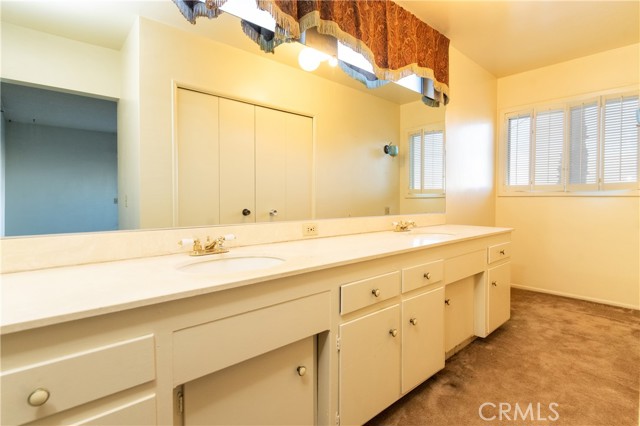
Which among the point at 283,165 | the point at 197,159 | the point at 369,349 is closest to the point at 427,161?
the point at 283,165

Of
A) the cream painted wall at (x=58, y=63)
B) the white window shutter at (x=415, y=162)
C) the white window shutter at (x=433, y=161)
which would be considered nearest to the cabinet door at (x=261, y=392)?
the cream painted wall at (x=58, y=63)

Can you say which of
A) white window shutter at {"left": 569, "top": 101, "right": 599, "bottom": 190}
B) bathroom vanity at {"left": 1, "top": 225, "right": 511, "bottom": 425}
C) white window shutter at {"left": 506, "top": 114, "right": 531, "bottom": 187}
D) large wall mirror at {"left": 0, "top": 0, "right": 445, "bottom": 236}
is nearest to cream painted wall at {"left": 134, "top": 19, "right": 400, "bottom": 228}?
large wall mirror at {"left": 0, "top": 0, "right": 445, "bottom": 236}

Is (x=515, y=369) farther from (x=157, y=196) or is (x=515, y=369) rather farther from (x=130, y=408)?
(x=157, y=196)

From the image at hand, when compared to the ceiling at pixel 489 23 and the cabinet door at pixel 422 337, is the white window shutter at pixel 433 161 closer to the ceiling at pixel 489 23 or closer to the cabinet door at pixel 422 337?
the ceiling at pixel 489 23

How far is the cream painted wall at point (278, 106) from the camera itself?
1.22 metres

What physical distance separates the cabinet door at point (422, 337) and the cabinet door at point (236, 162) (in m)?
0.95

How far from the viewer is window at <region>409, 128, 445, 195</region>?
246cm

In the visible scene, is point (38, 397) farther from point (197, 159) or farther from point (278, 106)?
point (278, 106)

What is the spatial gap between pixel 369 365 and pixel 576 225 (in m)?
3.05

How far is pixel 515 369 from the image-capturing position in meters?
1.77

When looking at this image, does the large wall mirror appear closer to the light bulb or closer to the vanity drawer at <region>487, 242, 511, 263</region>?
the light bulb

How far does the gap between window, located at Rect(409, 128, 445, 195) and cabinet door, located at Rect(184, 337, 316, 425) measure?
1.82m

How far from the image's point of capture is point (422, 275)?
1463 mm

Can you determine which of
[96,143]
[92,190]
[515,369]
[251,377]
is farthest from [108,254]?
[515,369]
